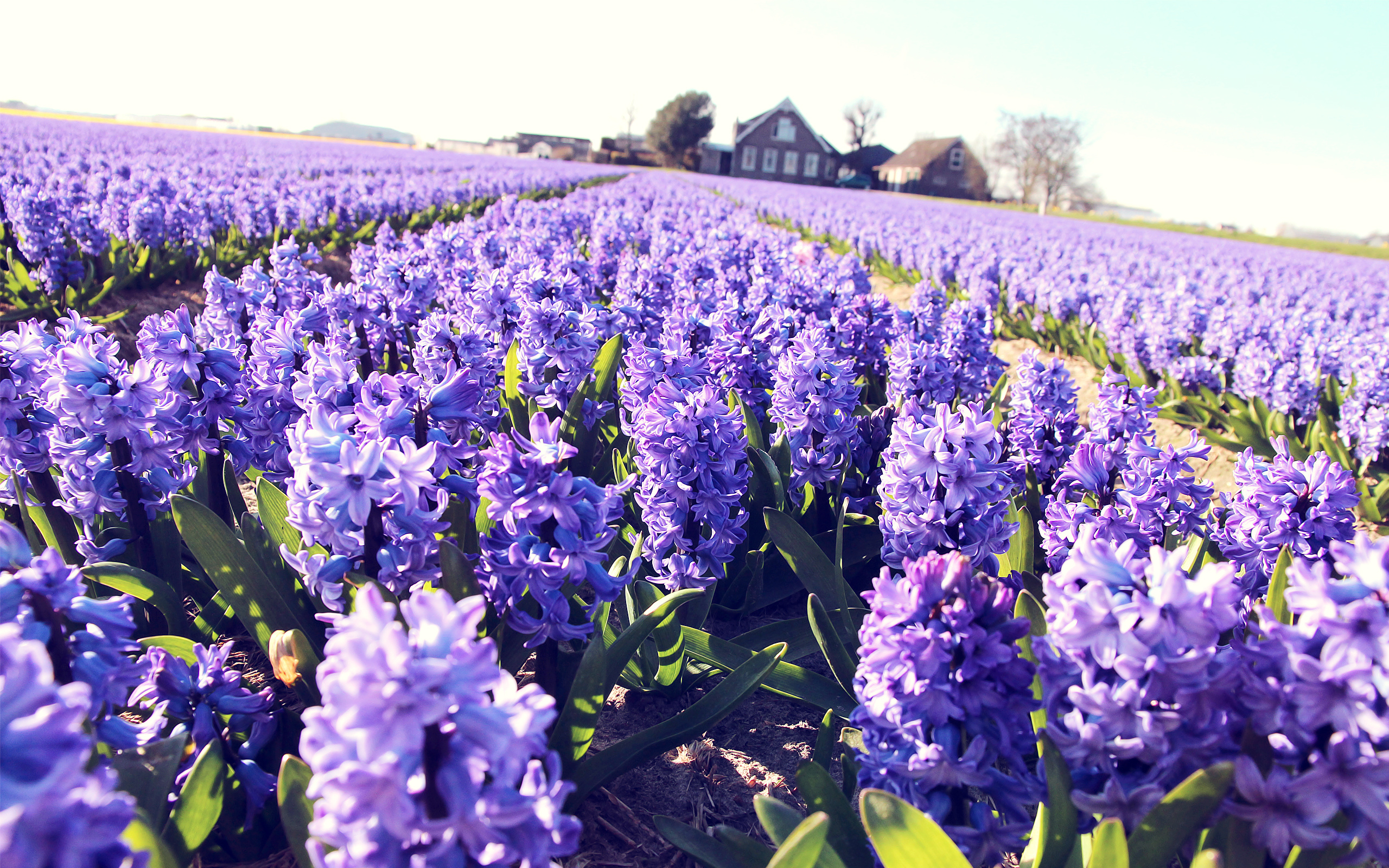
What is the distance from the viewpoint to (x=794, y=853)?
1.29 m

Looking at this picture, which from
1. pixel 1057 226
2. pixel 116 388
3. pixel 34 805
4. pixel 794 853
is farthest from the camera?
pixel 1057 226

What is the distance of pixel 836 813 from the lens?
1680mm

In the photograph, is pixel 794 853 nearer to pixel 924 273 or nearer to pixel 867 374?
pixel 867 374

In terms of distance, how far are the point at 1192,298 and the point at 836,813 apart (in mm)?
8557

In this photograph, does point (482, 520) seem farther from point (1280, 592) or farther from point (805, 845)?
point (1280, 592)

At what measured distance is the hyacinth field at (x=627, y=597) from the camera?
106cm

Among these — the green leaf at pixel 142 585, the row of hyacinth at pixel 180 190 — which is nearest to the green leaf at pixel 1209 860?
the green leaf at pixel 142 585

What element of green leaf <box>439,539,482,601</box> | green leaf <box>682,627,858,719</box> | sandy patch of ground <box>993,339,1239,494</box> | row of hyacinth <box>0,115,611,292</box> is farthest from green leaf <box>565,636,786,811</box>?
row of hyacinth <box>0,115,611,292</box>

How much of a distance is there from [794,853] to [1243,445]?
629 cm

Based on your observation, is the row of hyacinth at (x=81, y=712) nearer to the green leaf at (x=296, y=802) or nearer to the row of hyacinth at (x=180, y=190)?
the green leaf at (x=296, y=802)

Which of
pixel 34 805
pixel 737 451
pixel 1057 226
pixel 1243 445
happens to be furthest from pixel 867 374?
pixel 1057 226

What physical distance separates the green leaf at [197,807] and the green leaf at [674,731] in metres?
0.79

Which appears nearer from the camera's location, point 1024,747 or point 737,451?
point 1024,747

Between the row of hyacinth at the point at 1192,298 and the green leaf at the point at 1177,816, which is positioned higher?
the row of hyacinth at the point at 1192,298
